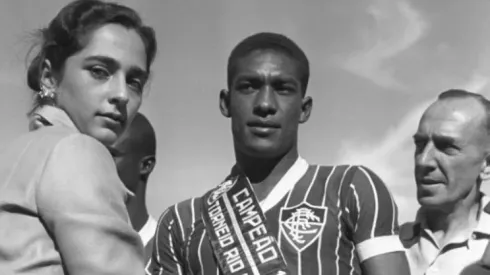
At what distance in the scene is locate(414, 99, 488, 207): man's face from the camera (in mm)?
4715

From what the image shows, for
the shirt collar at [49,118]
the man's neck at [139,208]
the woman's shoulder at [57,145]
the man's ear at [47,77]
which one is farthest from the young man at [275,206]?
A: the man's neck at [139,208]

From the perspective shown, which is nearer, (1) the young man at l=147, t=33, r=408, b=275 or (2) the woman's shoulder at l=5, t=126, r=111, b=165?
(2) the woman's shoulder at l=5, t=126, r=111, b=165

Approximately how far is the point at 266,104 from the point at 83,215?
1.83m

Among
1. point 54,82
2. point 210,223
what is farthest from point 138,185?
point 54,82

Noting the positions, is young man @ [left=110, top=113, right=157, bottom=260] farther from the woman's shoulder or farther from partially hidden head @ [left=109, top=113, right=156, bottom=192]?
the woman's shoulder

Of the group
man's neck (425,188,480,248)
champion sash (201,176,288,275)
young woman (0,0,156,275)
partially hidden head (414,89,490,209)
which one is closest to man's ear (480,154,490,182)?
partially hidden head (414,89,490,209)

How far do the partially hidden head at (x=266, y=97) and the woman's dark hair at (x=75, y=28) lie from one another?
3.44 feet

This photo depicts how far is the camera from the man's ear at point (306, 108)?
4.00 metres

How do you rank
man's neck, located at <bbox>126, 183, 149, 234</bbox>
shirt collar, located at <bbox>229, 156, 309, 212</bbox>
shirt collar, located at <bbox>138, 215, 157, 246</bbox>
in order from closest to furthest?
shirt collar, located at <bbox>229, 156, 309, 212</bbox> → shirt collar, located at <bbox>138, 215, 157, 246</bbox> → man's neck, located at <bbox>126, 183, 149, 234</bbox>

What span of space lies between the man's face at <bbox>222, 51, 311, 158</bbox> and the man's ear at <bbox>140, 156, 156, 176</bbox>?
2363mm

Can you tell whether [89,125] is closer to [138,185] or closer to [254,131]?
[254,131]

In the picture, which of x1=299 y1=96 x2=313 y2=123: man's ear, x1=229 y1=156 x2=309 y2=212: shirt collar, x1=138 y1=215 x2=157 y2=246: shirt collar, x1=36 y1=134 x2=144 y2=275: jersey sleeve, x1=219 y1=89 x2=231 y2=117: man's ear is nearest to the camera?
x1=36 y1=134 x2=144 y2=275: jersey sleeve

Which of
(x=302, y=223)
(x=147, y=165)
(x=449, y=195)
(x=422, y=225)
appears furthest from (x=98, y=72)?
(x=147, y=165)

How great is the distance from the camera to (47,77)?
2.71 m
